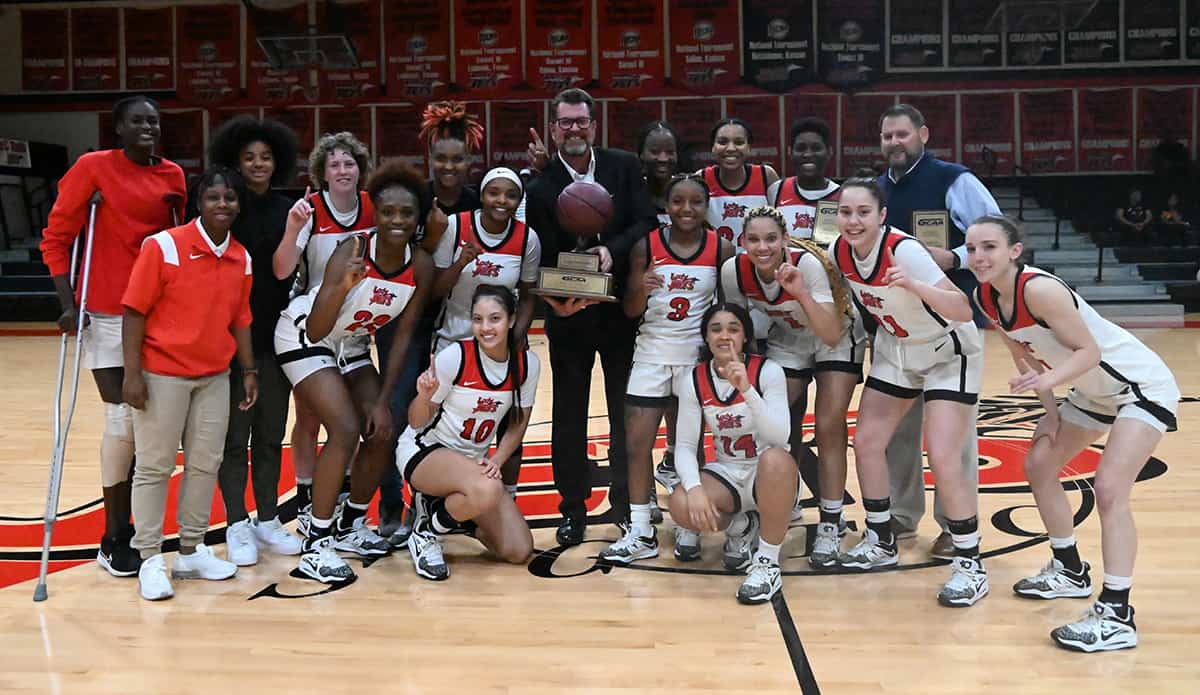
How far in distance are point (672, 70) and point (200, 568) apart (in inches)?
482

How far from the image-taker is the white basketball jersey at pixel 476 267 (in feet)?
13.5

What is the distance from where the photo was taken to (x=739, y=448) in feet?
12.9

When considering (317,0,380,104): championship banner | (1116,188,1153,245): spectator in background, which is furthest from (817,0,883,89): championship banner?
(317,0,380,104): championship banner

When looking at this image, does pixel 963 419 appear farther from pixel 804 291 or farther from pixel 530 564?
pixel 530 564

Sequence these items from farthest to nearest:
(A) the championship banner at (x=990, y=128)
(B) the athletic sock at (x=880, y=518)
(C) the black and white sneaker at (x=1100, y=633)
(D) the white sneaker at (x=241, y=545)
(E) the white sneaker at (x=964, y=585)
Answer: (A) the championship banner at (x=990, y=128), (D) the white sneaker at (x=241, y=545), (B) the athletic sock at (x=880, y=518), (E) the white sneaker at (x=964, y=585), (C) the black and white sneaker at (x=1100, y=633)

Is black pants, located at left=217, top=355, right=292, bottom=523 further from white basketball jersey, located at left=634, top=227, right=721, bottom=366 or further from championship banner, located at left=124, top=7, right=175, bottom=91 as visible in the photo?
championship banner, located at left=124, top=7, right=175, bottom=91

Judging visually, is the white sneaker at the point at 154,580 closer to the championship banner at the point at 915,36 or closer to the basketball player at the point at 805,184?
the basketball player at the point at 805,184

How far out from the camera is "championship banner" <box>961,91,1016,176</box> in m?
14.3

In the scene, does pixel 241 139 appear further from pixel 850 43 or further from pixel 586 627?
pixel 850 43

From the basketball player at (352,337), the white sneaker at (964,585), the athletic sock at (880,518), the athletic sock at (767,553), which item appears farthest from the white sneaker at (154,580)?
the white sneaker at (964,585)

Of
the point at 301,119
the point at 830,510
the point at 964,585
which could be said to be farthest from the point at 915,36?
the point at 964,585

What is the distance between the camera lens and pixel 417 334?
428 cm

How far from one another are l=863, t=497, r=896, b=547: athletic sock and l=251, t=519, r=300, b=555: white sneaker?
7.69 feet

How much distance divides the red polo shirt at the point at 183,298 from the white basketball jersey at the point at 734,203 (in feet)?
6.81
